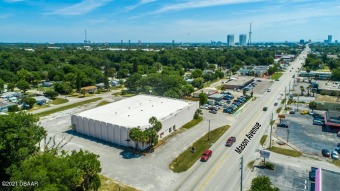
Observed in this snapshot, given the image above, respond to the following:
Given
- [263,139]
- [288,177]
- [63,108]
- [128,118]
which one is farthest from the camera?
[63,108]

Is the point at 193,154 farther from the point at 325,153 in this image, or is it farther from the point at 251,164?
the point at 325,153

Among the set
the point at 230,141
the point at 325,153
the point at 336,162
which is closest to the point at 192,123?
the point at 230,141

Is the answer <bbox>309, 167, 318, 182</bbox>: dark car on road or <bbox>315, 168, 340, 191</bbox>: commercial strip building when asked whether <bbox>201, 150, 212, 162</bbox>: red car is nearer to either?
<bbox>309, 167, 318, 182</bbox>: dark car on road

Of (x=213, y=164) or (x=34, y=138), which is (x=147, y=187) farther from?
(x=34, y=138)

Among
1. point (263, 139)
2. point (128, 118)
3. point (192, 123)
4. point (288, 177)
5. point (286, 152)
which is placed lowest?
point (288, 177)

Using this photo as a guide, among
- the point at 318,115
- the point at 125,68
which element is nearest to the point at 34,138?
the point at 318,115
